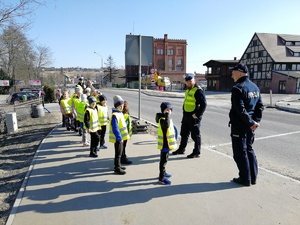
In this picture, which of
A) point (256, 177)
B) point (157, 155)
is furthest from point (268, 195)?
point (157, 155)

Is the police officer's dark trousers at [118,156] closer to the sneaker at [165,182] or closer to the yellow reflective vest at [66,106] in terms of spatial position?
the sneaker at [165,182]

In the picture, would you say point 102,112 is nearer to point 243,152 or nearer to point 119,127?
point 119,127

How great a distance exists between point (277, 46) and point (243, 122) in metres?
45.5

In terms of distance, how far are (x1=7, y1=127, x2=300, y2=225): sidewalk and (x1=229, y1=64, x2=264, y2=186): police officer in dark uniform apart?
27 cm

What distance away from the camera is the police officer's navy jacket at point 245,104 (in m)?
3.83

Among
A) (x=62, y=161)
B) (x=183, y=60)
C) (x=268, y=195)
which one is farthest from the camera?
(x=183, y=60)

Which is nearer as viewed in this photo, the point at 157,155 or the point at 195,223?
the point at 195,223

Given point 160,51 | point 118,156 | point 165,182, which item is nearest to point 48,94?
point 118,156

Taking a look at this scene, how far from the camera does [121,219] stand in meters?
3.12

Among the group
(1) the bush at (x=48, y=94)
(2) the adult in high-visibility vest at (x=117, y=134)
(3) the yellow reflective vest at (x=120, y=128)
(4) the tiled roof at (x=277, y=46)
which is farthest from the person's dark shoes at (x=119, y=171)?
(4) the tiled roof at (x=277, y=46)

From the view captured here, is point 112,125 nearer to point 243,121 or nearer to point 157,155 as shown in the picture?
point 157,155

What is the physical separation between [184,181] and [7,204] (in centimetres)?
296

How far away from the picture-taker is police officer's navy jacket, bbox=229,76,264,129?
3.83 m

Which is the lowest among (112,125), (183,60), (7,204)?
(7,204)
